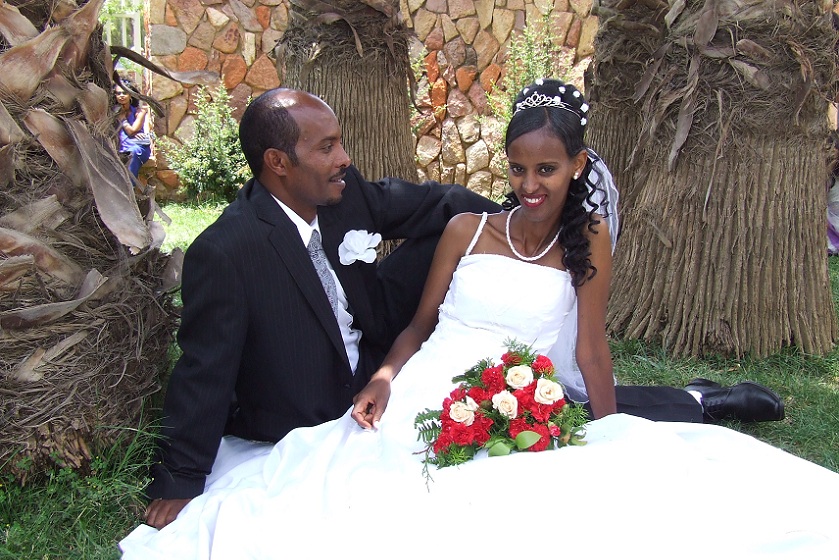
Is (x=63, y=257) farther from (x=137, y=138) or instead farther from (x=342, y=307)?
(x=137, y=138)

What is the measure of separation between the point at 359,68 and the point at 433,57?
5.85 metres

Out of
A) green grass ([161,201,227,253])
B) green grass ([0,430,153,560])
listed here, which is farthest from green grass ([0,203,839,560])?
green grass ([161,201,227,253])

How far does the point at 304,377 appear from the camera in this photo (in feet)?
10.5

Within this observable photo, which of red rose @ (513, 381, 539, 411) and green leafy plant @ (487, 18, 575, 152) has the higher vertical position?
green leafy plant @ (487, 18, 575, 152)

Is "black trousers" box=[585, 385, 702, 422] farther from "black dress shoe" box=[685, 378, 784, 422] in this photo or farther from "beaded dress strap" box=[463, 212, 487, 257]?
"beaded dress strap" box=[463, 212, 487, 257]

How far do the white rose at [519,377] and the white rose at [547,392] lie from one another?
0.04 meters

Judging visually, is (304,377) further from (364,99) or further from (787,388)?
(787,388)

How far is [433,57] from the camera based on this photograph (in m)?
10.2

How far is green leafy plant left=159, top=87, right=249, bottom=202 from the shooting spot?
10.2 meters

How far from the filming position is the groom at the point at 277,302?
9.83 feet

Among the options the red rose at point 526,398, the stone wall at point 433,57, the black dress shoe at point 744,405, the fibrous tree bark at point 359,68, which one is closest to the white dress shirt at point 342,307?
the red rose at point 526,398

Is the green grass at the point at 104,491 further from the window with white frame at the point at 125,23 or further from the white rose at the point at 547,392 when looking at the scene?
the window with white frame at the point at 125,23

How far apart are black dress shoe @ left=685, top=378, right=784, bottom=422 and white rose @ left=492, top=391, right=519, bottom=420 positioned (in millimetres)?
1580

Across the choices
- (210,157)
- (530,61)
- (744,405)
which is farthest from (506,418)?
(210,157)
